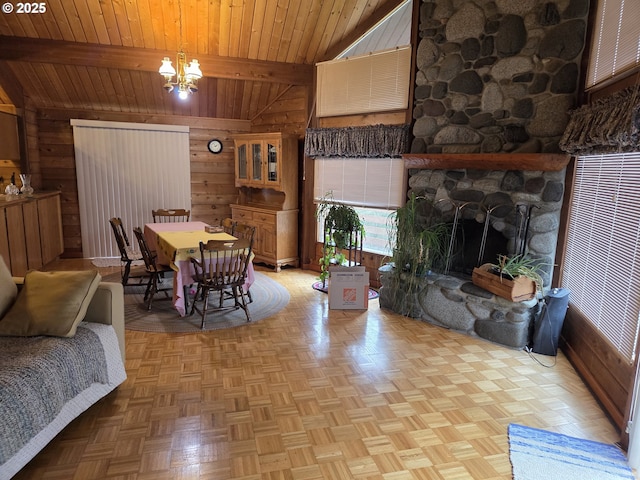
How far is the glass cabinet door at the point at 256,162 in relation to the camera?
6.04 meters

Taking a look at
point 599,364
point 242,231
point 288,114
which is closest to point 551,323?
point 599,364

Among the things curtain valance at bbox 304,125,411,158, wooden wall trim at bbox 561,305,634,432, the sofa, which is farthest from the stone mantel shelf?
the sofa

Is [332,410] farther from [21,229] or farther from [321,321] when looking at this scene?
[21,229]

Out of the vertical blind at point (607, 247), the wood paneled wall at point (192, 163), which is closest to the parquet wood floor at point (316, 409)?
the vertical blind at point (607, 247)

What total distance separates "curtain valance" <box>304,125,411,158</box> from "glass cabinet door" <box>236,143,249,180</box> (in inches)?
43.4

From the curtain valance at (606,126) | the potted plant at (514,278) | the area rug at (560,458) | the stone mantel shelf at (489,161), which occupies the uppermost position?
the curtain valance at (606,126)

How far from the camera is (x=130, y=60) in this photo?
5082mm

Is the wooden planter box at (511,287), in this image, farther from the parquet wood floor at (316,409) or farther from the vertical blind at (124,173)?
the vertical blind at (124,173)

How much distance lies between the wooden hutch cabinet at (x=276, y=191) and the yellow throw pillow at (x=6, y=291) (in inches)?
135

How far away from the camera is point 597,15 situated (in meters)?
3.26

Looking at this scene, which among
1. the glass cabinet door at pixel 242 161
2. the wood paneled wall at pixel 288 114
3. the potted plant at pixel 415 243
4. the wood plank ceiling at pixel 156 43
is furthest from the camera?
the glass cabinet door at pixel 242 161

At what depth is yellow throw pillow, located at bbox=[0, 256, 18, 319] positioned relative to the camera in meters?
2.54

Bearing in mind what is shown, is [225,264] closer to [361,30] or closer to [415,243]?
[415,243]

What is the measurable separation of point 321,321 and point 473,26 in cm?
308
